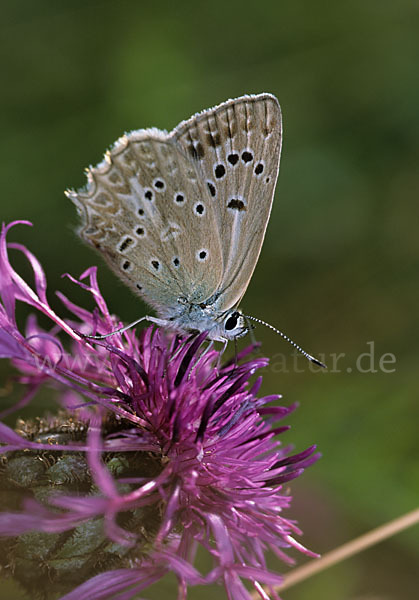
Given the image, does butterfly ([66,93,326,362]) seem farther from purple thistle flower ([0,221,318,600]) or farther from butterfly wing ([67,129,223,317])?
purple thistle flower ([0,221,318,600])

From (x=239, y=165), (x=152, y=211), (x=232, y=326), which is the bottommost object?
(x=232, y=326)

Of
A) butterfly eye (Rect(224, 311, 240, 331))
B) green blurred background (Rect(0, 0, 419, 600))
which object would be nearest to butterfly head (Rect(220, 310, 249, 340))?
butterfly eye (Rect(224, 311, 240, 331))

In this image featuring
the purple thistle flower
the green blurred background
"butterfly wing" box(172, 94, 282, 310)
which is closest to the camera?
the purple thistle flower

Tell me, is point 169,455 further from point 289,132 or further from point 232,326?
point 289,132

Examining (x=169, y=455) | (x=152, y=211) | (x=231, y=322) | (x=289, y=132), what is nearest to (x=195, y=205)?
(x=152, y=211)

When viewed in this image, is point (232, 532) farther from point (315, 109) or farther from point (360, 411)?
point (315, 109)

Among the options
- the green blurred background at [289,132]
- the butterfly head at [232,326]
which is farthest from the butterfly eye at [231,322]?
the green blurred background at [289,132]
